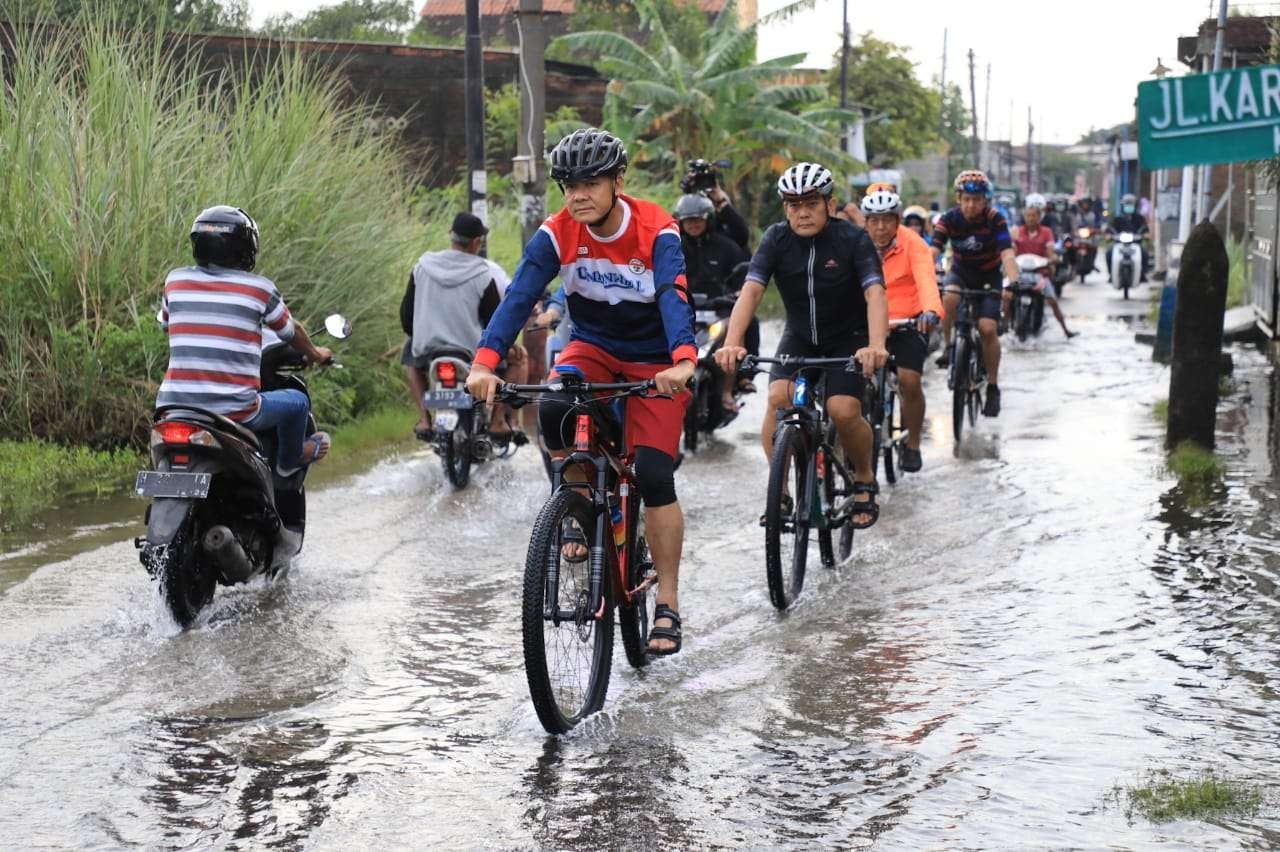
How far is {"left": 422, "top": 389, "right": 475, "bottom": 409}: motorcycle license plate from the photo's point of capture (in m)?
11.4

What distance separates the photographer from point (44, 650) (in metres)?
7.10

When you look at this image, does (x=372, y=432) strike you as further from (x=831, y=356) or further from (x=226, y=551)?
(x=226, y=551)

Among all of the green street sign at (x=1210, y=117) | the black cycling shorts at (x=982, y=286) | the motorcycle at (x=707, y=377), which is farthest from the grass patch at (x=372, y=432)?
the green street sign at (x=1210, y=117)

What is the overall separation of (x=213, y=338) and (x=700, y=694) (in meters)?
2.81

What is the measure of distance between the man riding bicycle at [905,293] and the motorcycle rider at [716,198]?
2207 millimetres

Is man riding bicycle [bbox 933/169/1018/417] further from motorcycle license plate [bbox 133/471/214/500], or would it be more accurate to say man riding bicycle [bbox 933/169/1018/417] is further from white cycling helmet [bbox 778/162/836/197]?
motorcycle license plate [bbox 133/471/214/500]

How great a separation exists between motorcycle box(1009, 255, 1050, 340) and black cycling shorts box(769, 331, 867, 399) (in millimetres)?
14300

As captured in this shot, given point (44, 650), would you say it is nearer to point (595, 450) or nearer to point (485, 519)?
point (595, 450)

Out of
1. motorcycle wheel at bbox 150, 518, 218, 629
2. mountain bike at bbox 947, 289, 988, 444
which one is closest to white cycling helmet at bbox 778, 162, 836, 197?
motorcycle wheel at bbox 150, 518, 218, 629

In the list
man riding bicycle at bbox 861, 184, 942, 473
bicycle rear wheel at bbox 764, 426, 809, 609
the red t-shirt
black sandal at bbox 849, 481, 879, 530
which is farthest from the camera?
the red t-shirt

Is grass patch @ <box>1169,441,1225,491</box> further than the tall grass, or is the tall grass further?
the tall grass

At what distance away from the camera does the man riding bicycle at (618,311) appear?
6.33 m

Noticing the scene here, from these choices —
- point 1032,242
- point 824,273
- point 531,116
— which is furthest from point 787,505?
point 1032,242

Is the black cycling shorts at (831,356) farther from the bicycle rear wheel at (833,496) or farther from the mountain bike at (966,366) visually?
the mountain bike at (966,366)
